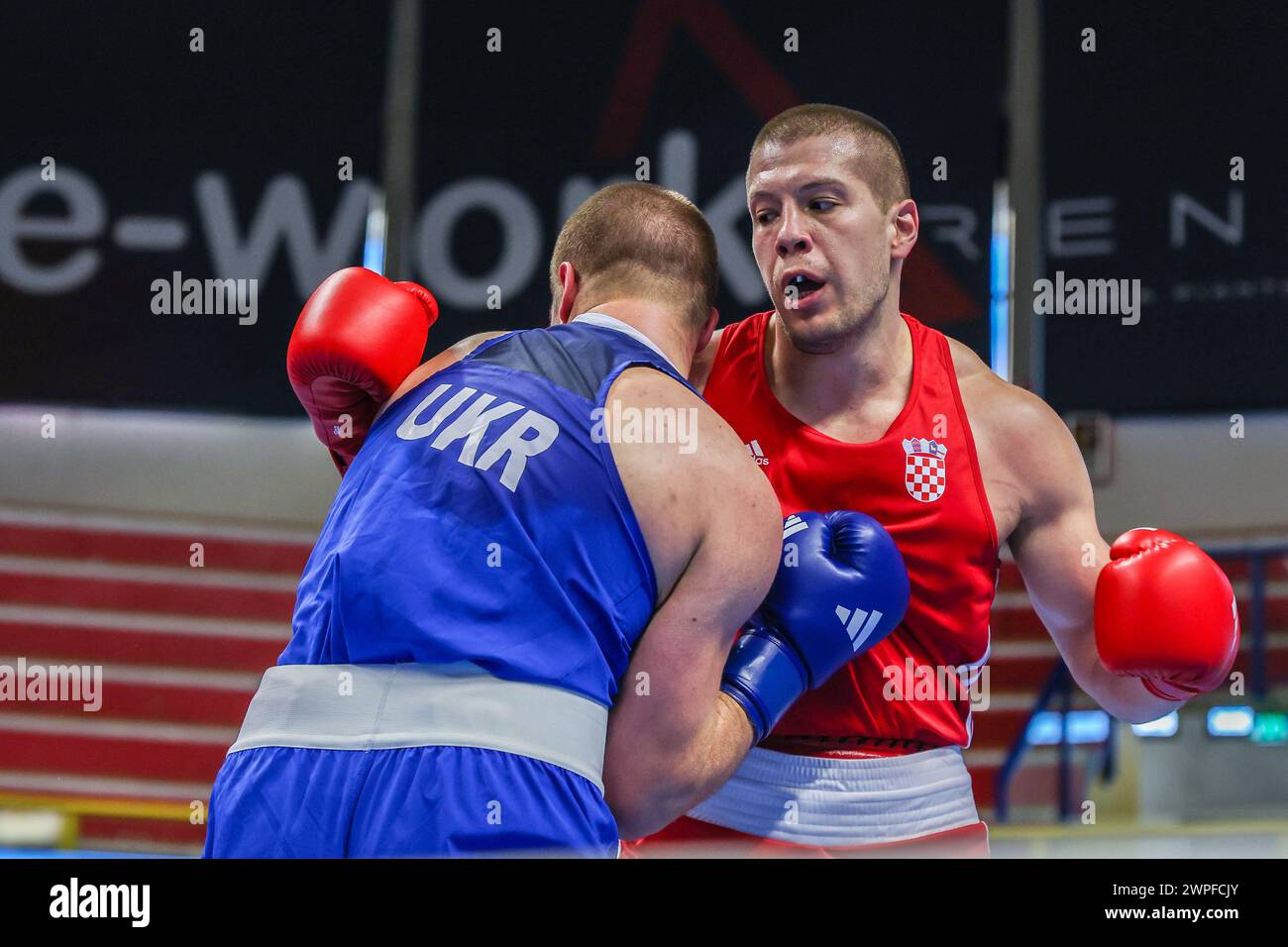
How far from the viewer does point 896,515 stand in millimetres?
2545

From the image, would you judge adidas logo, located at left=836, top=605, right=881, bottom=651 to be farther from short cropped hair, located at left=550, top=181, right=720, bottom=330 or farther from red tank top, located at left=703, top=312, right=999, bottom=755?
short cropped hair, located at left=550, top=181, right=720, bottom=330

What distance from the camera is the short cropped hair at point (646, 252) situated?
227 centimetres

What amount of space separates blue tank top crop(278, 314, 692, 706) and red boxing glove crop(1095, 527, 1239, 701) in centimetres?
104

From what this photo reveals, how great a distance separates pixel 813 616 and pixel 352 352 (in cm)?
94

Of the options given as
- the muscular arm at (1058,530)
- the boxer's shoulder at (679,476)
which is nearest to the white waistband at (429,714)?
the boxer's shoulder at (679,476)

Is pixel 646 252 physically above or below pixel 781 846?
above

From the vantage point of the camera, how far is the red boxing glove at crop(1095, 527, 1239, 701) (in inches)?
95.8

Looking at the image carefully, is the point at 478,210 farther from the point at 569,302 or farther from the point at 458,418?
the point at 458,418

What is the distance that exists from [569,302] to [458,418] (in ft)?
1.41

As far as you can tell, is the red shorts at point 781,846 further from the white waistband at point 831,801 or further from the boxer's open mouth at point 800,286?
the boxer's open mouth at point 800,286

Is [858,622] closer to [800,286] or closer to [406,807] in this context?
[800,286]

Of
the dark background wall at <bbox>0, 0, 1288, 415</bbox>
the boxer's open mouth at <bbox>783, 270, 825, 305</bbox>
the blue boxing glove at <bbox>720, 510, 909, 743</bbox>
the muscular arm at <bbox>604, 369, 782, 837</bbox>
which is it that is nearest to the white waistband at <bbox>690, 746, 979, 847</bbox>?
the blue boxing glove at <bbox>720, 510, 909, 743</bbox>

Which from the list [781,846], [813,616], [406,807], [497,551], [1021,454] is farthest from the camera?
[1021,454]

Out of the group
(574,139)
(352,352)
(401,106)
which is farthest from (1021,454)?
(401,106)
